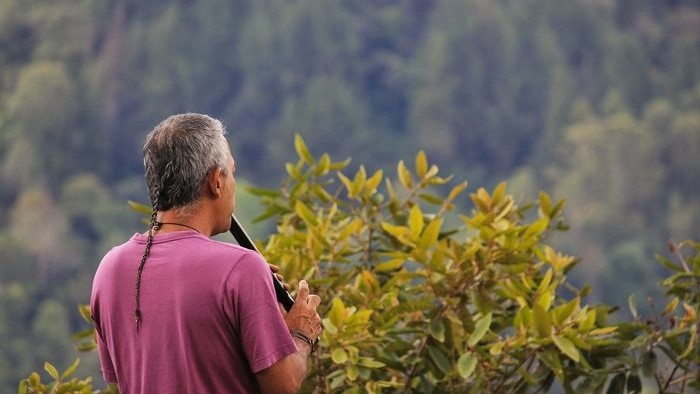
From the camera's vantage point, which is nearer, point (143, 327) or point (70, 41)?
point (143, 327)

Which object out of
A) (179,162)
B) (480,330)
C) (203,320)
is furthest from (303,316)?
(480,330)

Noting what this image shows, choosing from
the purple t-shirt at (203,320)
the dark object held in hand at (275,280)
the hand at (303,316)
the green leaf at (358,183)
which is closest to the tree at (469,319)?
the green leaf at (358,183)

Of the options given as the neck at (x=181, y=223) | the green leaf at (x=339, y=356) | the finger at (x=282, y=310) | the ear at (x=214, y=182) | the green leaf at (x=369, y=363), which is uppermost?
the ear at (x=214, y=182)

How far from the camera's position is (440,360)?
3.16 meters

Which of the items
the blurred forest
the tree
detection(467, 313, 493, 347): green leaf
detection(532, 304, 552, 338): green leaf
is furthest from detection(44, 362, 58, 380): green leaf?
the blurred forest

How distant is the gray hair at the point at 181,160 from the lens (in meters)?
2.14

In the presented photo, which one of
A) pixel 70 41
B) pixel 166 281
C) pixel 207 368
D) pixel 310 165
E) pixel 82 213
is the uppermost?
pixel 70 41

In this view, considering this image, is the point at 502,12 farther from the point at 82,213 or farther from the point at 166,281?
the point at 166,281

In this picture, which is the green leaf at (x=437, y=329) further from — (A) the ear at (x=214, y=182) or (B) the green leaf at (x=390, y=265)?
(A) the ear at (x=214, y=182)

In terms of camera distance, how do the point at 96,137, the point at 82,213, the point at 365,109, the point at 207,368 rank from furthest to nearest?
the point at 365,109 → the point at 96,137 → the point at 82,213 → the point at 207,368

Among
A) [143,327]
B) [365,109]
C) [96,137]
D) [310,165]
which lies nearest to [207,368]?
[143,327]

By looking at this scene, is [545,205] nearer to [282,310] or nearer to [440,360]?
[440,360]

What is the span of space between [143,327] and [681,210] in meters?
56.4

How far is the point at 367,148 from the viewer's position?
2482 inches
